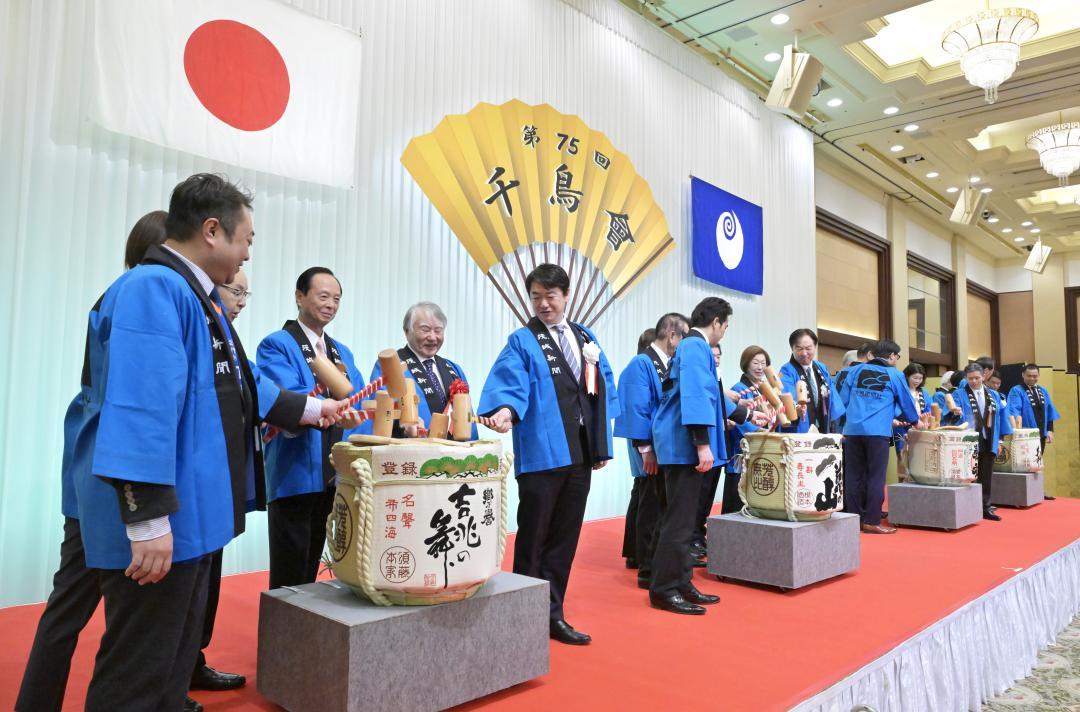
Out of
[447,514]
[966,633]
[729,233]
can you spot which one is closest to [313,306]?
[447,514]

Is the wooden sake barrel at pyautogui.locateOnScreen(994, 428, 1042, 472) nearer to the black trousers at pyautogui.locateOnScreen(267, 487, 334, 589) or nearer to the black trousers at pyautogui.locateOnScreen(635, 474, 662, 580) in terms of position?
the black trousers at pyautogui.locateOnScreen(635, 474, 662, 580)

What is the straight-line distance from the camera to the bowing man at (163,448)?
1.12 metres

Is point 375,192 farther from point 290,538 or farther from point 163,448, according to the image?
point 163,448

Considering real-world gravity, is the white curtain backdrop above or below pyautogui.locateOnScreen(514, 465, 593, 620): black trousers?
above

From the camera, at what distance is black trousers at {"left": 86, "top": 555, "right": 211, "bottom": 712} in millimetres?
1143

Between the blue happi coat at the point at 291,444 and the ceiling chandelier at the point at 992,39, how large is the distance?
589cm

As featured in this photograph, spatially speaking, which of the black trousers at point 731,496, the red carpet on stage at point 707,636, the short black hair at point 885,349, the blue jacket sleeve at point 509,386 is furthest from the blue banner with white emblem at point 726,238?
the blue jacket sleeve at point 509,386

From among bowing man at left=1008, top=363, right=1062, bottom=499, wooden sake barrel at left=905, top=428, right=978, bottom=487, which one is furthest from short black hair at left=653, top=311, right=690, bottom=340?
bowing man at left=1008, top=363, right=1062, bottom=499

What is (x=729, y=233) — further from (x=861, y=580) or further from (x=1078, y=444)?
(x=1078, y=444)

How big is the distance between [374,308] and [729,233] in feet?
12.6

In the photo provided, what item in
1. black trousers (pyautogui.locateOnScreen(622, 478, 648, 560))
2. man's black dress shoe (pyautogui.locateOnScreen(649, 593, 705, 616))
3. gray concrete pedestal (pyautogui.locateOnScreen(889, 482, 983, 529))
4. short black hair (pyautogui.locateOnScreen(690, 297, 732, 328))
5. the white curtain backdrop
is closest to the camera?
man's black dress shoe (pyautogui.locateOnScreen(649, 593, 705, 616))

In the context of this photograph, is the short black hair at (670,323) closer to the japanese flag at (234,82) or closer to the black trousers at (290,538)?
the japanese flag at (234,82)

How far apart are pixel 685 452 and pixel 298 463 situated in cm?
147

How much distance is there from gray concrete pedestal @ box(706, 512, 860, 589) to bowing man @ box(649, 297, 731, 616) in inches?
13.3
